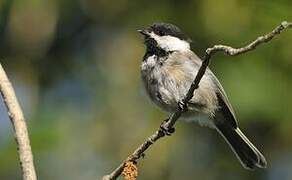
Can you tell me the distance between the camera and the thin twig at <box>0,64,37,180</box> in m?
1.48

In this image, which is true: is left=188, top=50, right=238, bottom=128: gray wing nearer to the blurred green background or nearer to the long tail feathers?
the long tail feathers

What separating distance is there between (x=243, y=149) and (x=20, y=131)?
82.3 inches

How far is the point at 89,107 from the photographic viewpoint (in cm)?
483

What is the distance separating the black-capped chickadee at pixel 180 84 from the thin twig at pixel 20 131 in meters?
1.57

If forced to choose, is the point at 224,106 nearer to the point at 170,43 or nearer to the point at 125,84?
the point at 170,43

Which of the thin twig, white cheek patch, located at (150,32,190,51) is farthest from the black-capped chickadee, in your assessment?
the thin twig

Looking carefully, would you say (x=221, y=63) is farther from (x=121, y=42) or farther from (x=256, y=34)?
(x=121, y=42)

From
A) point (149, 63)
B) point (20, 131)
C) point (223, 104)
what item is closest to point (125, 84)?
point (223, 104)

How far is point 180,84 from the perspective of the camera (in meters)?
3.22

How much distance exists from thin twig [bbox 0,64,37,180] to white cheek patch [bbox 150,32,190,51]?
1725 mm

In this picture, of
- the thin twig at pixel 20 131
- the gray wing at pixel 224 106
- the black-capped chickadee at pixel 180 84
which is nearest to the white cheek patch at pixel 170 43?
the black-capped chickadee at pixel 180 84

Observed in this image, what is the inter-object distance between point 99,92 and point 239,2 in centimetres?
116

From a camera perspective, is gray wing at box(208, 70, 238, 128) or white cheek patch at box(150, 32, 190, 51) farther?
gray wing at box(208, 70, 238, 128)

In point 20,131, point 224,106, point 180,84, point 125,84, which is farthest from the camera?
point 125,84
